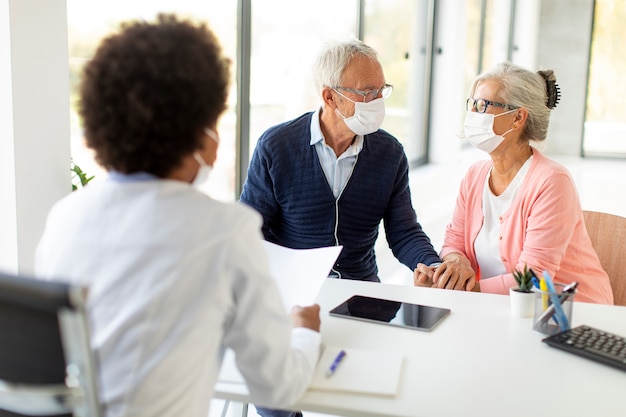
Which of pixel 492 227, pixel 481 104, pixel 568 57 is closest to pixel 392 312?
pixel 492 227

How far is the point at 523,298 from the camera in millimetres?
1575

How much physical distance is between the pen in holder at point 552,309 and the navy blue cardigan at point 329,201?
640mm

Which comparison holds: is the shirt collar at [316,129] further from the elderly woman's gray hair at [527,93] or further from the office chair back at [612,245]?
the office chair back at [612,245]

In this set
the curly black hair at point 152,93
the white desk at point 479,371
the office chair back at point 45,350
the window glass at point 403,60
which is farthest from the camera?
the window glass at point 403,60

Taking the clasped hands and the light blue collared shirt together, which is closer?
the clasped hands

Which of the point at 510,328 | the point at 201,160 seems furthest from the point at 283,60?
the point at 201,160

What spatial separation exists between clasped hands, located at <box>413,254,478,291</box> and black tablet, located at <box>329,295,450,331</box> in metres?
0.31

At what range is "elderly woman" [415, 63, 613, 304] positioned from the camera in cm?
200

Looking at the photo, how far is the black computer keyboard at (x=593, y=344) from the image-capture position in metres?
1.32

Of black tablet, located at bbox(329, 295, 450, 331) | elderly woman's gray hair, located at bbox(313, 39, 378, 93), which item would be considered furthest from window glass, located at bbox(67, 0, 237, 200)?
black tablet, located at bbox(329, 295, 450, 331)

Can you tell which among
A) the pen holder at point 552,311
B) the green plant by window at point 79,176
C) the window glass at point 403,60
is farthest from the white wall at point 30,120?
the window glass at point 403,60

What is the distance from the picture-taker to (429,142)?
6.74 metres

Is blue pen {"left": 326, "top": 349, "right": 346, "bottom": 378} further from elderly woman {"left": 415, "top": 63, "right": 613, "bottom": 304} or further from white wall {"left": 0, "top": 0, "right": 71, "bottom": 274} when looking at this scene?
white wall {"left": 0, "top": 0, "right": 71, "bottom": 274}

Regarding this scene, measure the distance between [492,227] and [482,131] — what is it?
31 cm
